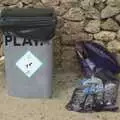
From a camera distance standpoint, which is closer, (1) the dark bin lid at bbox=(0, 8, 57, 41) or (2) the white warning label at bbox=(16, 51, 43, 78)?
(1) the dark bin lid at bbox=(0, 8, 57, 41)

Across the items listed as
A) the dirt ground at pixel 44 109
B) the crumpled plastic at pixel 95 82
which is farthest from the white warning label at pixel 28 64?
the crumpled plastic at pixel 95 82

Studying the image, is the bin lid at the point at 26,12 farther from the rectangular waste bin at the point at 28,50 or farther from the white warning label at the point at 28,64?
the white warning label at the point at 28,64

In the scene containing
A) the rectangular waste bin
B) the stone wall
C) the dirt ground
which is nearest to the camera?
the dirt ground

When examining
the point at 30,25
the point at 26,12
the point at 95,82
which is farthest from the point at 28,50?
the point at 95,82

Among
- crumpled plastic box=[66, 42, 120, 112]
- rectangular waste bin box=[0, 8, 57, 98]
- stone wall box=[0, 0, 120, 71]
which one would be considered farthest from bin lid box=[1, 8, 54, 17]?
crumpled plastic box=[66, 42, 120, 112]

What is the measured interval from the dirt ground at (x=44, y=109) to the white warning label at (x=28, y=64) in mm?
345

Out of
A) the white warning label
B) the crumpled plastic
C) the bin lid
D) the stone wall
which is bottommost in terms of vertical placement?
the crumpled plastic

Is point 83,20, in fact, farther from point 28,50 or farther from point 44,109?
point 44,109

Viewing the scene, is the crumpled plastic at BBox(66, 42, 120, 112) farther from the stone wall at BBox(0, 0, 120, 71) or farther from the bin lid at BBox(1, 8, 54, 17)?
the bin lid at BBox(1, 8, 54, 17)

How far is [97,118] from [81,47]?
1186 millimetres

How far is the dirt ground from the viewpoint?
4867 millimetres

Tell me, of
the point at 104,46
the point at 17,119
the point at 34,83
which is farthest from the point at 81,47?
the point at 17,119

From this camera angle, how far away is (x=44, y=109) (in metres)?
5.03

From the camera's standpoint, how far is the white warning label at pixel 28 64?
5062mm
